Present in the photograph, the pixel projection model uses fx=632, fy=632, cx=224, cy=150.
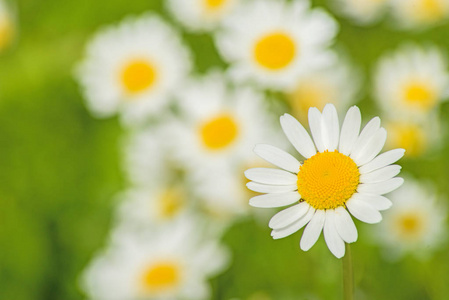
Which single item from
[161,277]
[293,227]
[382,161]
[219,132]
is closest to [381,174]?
[382,161]

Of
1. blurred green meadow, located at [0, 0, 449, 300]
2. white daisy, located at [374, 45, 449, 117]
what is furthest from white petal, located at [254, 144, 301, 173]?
white daisy, located at [374, 45, 449, 117]

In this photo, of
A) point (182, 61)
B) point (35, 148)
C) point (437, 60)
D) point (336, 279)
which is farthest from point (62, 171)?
point (437, 60)

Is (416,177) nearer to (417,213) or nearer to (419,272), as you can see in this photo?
(417,213)

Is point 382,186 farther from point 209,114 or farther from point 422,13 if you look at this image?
point 422,13

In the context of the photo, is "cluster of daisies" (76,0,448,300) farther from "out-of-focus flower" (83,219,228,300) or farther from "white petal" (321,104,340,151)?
"white petal" (321,104,340,151)

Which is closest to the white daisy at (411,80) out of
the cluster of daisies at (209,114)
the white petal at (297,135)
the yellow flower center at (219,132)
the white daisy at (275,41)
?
the cluster of daisies at (209,114)

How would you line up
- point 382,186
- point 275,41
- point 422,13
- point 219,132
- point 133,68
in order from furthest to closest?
1. point 133,68
2. point 422,13
3. point 219,132
4. point 275,41
5. point 382,186

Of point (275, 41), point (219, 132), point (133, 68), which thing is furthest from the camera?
point (133, 68)
